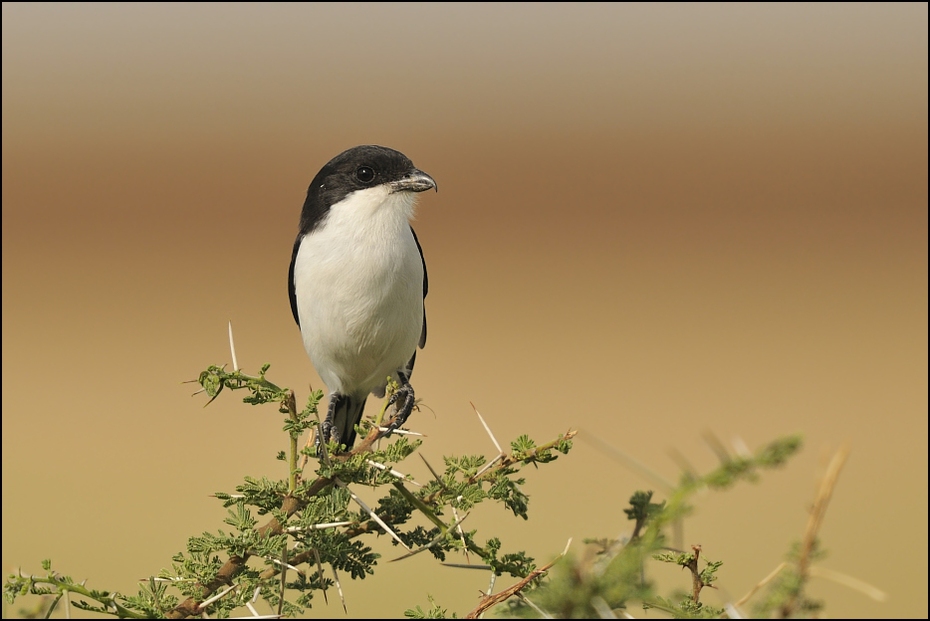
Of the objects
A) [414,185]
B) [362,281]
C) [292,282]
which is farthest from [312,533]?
[292,282]

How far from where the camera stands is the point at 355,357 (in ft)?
15.6

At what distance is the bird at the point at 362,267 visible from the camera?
4367 mm

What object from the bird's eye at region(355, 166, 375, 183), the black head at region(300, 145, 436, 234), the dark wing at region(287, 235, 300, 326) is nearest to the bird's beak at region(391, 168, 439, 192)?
the black head at region(300, 145, 436, 234)

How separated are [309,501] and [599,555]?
1.04 metres

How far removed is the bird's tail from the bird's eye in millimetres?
1287

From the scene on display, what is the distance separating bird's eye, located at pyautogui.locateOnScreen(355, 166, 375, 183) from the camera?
15.2 feet

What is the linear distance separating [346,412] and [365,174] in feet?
4.85

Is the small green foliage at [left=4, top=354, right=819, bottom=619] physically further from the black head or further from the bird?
the black head

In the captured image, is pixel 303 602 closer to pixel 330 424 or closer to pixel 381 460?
pixel 381 460

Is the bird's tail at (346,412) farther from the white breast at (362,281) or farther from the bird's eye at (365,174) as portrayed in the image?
the bird's eye at (365,174)

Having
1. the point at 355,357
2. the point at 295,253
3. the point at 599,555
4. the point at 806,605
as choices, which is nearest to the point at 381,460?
the point at 599,555

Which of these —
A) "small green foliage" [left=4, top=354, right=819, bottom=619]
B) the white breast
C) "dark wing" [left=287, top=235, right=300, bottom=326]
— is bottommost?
"small green foliage" [left=4, top=354, right=819, bottom=619]

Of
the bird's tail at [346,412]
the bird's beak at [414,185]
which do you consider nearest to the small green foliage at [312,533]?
the bird's beak at [414,185]

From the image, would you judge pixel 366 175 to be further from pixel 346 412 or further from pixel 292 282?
A: pixel 346 412
